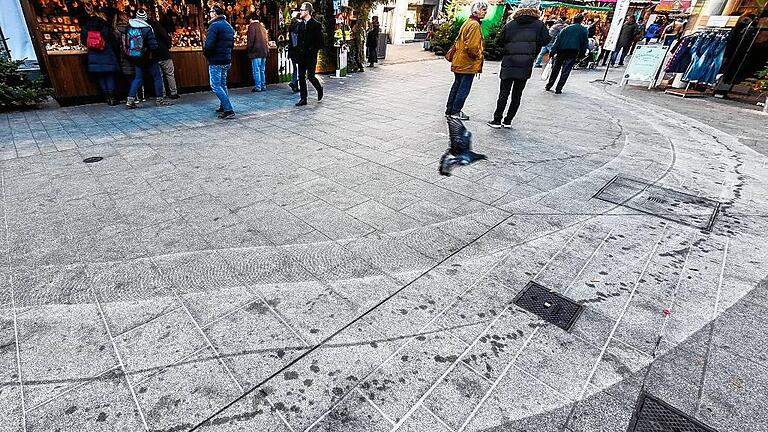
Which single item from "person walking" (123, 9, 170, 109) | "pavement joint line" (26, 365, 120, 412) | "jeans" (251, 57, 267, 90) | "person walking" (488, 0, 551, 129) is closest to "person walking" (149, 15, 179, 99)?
"person walking" (123, 9, 170, 109)

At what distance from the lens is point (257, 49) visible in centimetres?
940

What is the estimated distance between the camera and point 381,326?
7.73 feet

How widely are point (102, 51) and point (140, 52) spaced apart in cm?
70

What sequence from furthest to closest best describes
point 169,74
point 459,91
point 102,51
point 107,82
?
point 169,74 < point 107,82 < point 102,51 < point 459,91

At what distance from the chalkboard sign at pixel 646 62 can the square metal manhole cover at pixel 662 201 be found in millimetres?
9288

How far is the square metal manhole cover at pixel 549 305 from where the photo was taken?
2443 mm

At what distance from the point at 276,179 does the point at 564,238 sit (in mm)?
3257

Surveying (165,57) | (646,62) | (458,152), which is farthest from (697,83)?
(165,57)

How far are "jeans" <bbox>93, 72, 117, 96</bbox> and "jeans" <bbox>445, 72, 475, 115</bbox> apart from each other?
703cm

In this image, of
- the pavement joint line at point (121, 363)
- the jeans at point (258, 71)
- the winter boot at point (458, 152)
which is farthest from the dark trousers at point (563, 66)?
the pavement joint line at point (121, 363)

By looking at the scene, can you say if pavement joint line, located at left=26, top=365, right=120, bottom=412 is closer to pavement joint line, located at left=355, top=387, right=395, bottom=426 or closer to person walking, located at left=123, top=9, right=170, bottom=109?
pavement joint line, located at left=355, top=387, right=395, bottom=426

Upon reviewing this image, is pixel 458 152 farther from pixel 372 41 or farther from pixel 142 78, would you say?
pixel 372 41

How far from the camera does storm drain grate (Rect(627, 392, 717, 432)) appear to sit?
1.79 m

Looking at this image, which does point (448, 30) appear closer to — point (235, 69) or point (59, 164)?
point (235, 69)
